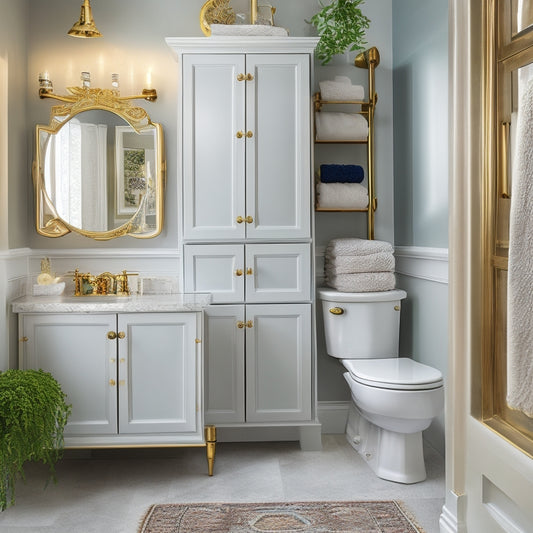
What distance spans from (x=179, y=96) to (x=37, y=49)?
84cm

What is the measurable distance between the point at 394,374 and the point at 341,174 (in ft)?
3.38

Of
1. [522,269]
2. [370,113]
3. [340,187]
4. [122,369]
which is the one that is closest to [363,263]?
[340,187]

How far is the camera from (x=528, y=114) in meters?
1.36

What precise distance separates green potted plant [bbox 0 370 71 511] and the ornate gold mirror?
0.93 meters

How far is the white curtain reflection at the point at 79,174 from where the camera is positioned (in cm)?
314

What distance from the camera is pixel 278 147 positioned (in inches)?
118

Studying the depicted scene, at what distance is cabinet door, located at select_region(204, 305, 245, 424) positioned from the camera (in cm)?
298

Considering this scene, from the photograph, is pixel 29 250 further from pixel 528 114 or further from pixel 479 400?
pixel 528 114

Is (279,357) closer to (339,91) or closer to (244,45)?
(339,91)

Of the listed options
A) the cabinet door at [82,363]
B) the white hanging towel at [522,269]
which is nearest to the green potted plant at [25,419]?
the cabinet door at [82,363]

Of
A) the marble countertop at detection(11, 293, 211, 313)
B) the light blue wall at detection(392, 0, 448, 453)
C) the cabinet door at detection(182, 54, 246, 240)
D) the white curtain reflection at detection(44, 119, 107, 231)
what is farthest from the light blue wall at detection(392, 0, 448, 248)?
the white curtain reflection at detection(44, 119, 107, 231)

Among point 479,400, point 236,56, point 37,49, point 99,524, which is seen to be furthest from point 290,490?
point 37,49

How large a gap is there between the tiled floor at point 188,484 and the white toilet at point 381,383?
97 mm

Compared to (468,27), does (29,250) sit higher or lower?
lower
